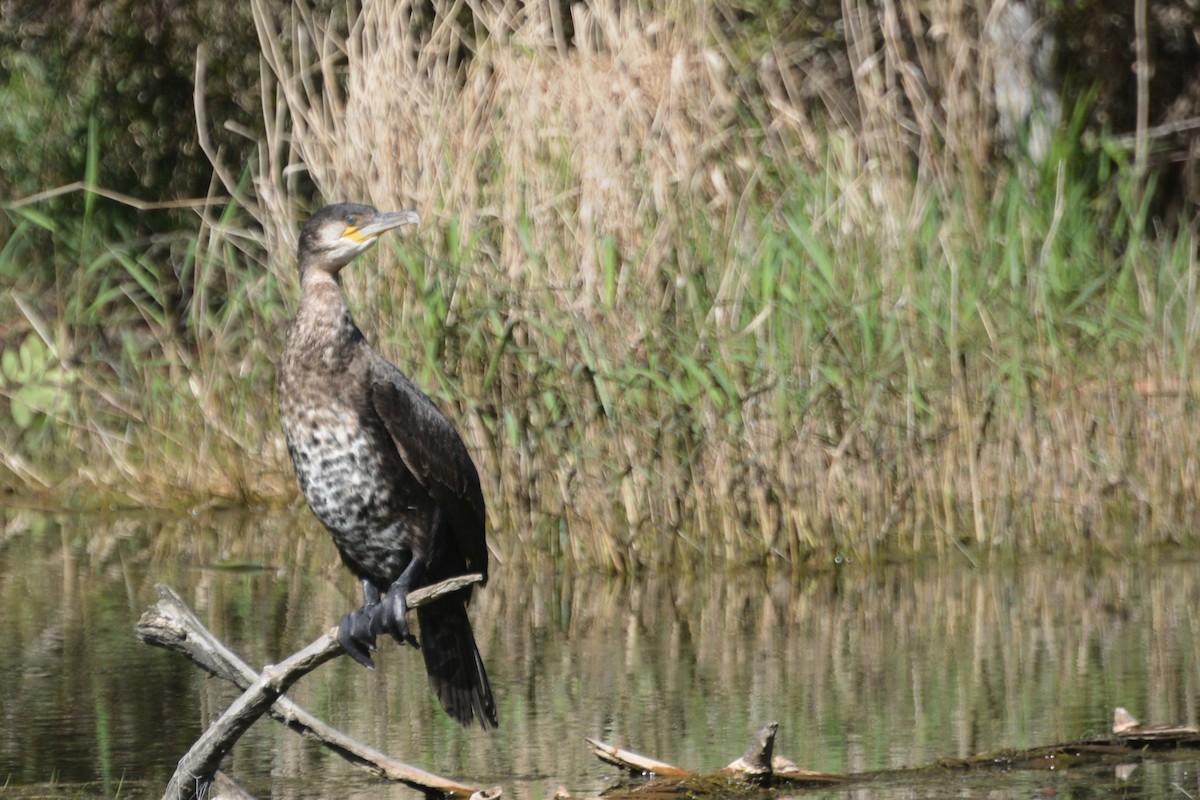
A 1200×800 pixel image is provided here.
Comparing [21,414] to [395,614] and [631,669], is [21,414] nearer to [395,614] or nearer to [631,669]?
[631,669]

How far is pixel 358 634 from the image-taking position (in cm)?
385

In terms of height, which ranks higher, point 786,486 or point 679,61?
point 679,61

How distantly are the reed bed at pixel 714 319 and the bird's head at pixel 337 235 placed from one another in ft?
6.02

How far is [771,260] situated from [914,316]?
57cm

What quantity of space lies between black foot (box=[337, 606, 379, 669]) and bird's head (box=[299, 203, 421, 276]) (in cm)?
97

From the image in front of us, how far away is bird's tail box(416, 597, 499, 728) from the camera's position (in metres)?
4.18

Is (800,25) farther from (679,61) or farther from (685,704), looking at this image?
(685,704)

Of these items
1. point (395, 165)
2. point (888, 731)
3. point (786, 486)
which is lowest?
point (888, 731)

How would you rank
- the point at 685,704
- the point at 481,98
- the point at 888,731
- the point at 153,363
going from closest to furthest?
the point at 888,731 < the point at 685,704 < the point at 481,98 < the point at 153,363

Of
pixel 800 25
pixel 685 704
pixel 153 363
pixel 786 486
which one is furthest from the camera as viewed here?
pixel 800 25

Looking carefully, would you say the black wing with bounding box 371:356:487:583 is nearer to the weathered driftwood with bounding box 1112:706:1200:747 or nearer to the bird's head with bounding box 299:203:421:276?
the bird's head with bounding box 299:203:421:276

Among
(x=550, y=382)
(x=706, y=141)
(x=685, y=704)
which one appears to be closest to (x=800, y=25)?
(x=706, y=141)

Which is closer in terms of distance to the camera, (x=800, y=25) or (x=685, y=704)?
(x=685, y=704)

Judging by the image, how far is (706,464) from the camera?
250 inches
